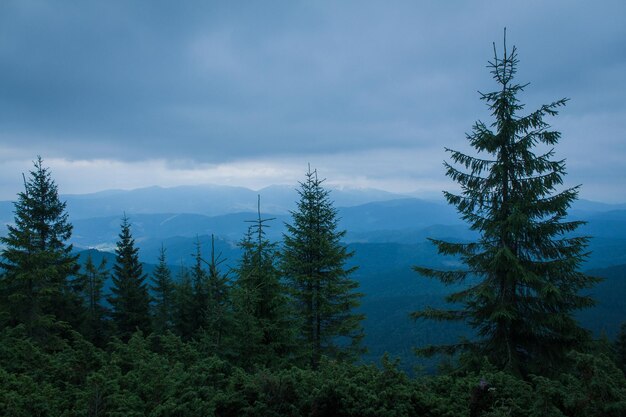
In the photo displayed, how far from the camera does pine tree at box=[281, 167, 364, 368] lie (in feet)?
49.8

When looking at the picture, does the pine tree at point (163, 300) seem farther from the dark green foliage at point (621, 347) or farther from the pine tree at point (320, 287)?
the dark green foliage at point (621, 347)

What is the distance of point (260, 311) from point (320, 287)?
373 cm

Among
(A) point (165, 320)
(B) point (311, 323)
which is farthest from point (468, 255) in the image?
(A) point (165, 320)

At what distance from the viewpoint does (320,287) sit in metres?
15.6

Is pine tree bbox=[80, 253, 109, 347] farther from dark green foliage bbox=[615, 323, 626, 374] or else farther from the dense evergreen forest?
dark green foliage bbox=[615, 323, 626, 374]

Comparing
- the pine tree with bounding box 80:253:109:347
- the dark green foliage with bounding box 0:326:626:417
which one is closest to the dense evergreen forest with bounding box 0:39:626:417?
the dark green foliage with bounding box 0:326:626:417

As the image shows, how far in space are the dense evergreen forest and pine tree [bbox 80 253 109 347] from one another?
11.5 ft

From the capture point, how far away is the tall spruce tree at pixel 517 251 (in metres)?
9.28

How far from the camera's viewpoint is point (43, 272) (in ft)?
44.2

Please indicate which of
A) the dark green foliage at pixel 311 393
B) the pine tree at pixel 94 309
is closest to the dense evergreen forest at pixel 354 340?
the dark green foliage at pixel 311 393

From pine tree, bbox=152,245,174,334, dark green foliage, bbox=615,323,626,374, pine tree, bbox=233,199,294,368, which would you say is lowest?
dark green foliage, bbox=615,323,626,374

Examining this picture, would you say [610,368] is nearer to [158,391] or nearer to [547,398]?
[547,398]

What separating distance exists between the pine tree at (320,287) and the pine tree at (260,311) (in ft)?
6.00

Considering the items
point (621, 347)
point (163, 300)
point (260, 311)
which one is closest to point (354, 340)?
point (260, 311)
